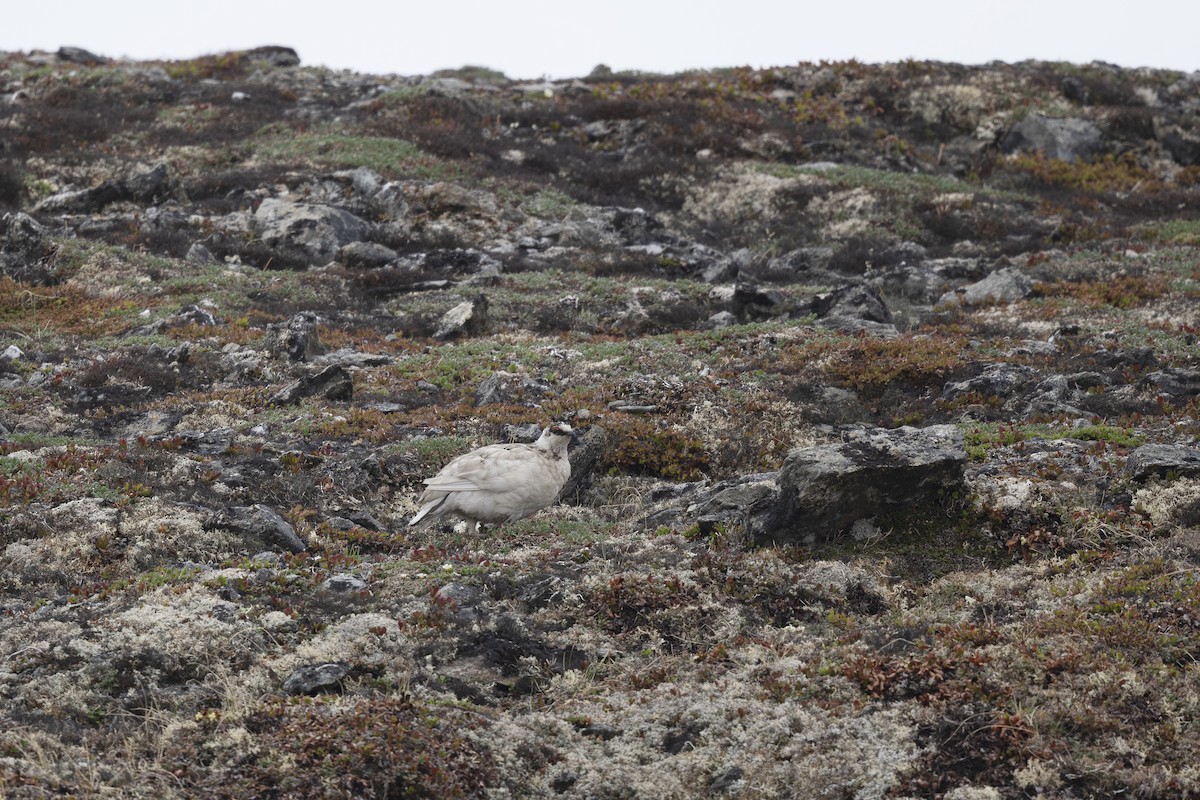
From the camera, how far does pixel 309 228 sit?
1204 inches

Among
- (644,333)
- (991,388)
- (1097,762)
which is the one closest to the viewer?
(1097,762)

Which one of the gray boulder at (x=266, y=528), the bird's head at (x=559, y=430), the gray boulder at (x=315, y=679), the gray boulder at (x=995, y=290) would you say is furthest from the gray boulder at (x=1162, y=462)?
the gray boulder at (x=995, y=290)

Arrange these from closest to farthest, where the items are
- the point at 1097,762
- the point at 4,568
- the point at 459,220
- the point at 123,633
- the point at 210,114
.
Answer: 1. the point at 1097,762
2. the point at 123,633
3. the point at 4,568
4. the point at 459,220
5. the point at 210,114

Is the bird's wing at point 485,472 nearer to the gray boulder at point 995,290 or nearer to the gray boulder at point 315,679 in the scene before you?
the gray boulder at point 315,679

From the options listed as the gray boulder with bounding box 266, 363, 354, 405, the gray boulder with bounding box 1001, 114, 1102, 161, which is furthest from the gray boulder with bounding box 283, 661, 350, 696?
the gray boulder with bounding box 1001, 114, 1102, 161

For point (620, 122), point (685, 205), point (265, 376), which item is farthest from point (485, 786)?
point (620, 122)

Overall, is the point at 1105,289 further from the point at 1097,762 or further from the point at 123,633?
the point at 123,633

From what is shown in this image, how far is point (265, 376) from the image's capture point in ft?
65.2

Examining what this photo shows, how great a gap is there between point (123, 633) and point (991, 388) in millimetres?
13590

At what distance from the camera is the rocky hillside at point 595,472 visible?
7719 mm

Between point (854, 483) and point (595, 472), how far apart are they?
193 inches

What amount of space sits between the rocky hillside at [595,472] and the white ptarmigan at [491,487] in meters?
0.33

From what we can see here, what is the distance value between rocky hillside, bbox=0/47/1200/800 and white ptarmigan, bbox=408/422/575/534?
335 millimetres

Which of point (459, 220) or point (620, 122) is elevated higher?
point (620, 122)
